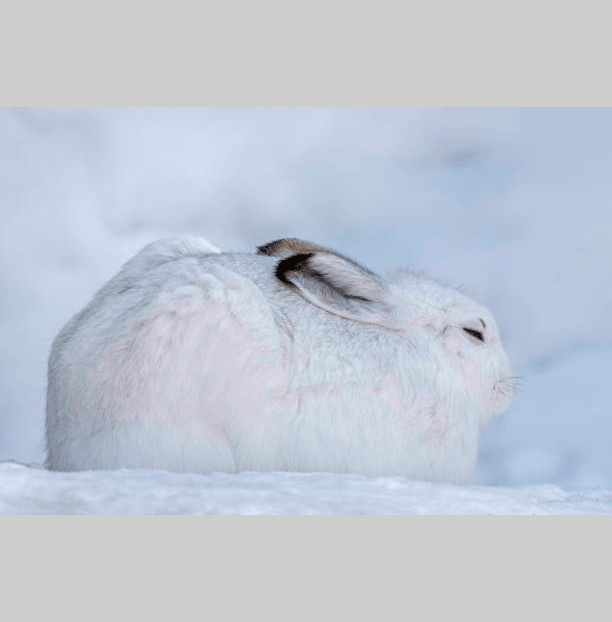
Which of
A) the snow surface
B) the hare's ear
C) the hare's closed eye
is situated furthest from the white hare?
the snow surface

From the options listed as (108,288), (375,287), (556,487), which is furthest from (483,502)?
(108,288)

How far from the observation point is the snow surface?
266 cm

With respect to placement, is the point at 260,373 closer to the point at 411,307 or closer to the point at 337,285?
the point at 337,285

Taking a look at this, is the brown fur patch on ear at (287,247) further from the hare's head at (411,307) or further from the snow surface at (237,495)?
the snow surface at (237,495)

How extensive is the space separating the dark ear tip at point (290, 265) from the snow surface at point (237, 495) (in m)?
1.08

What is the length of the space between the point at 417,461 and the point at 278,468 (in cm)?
73

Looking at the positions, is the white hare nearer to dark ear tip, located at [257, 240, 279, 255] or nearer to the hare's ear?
the hare's ear

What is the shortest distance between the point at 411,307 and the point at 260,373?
42.1 inches

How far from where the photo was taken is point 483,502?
3.04 m

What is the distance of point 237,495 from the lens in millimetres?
2693

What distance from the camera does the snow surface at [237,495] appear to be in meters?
2.66

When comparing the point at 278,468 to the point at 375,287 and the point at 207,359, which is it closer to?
the point at 207,359

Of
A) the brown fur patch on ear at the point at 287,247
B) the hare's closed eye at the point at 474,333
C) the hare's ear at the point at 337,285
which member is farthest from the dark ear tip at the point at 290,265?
the hare's closed eye at the point at 474,333

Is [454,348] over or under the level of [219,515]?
over
